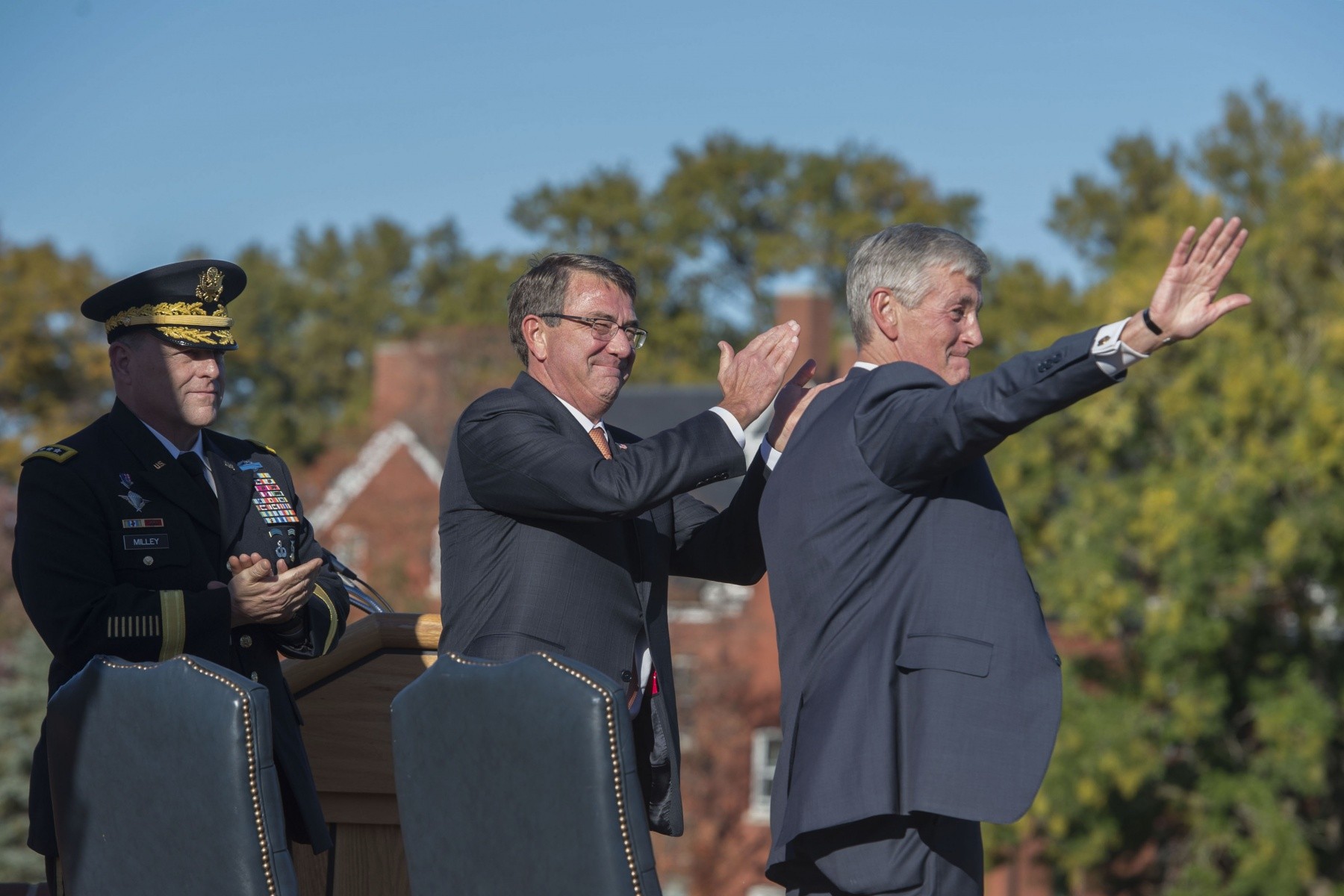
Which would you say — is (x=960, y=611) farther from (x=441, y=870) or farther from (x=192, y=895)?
(x=192, y=895)

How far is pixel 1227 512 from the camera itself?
15.4 meters

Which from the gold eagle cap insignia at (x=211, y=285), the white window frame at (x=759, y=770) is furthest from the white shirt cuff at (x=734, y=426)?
the white window frame at (x=759, y=770)

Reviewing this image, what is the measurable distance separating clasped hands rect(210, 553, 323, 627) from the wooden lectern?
0.45 m

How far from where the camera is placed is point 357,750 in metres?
4.05

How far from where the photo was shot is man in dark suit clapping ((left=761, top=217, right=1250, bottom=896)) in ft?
9.64

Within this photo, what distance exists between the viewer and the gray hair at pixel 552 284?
374 centimetres

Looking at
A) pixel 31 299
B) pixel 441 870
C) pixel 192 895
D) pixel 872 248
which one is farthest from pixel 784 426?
pixel 31 299

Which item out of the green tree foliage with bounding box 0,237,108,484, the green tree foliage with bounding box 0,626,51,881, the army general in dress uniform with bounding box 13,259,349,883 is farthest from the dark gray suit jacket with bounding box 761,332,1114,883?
the green tree foliage with bounding box 0,237,108,484

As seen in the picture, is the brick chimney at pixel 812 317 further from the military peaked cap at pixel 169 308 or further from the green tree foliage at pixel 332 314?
the military peaked cap at pixel 169 308

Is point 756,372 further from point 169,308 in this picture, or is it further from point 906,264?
point 169,308

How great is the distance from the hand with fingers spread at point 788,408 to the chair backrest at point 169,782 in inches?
52.9

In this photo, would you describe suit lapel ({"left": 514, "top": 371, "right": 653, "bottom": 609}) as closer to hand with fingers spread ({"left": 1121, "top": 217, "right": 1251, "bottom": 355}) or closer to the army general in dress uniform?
the army general in dress uniform

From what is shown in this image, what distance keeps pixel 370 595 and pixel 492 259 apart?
33.0 m

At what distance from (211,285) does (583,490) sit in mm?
1086
